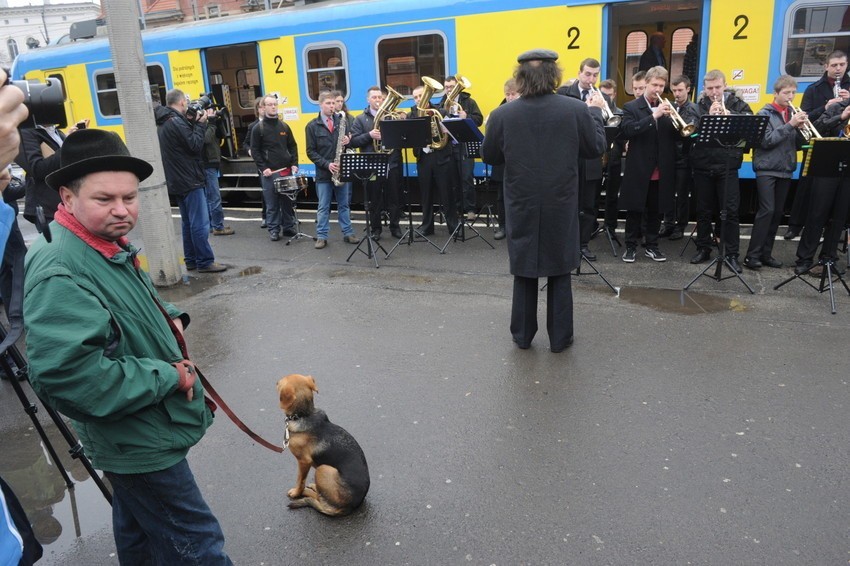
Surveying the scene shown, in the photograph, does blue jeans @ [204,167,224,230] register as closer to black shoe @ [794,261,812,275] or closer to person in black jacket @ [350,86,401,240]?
person in black jacket @ [350,86,401,240]

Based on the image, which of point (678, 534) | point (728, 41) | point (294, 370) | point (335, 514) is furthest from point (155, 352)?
point (728, 41)

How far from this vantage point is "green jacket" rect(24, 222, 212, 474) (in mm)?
2070

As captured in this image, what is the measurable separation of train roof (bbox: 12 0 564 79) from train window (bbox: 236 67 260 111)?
2.73 meters

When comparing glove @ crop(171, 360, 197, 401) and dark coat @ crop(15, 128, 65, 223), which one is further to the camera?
dark coat @ crop(15, 128, 65, 223)

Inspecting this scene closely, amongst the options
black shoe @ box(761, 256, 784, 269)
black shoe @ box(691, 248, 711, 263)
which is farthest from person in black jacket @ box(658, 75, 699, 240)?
black shoe @ box(761, 256, 784, 269)

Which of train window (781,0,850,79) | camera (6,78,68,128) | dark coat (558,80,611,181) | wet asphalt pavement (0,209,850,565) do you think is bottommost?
wet asphalt pavement (0,209,850,565)

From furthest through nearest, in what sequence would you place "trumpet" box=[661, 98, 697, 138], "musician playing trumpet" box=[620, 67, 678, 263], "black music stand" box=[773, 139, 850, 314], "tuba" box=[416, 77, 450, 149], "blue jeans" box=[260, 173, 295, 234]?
"blue jeans" box=[260, 173, 295, 234], "tuba" box=[416, 77, 450, 149], "musician playing trumpet" box=[620, 67, 678, 263], "trumpet" box=[661, 98, 697, 138], "black music stand" box=[773, 139, 850, 314]

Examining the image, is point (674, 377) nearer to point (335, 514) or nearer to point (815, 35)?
point (335, 514)

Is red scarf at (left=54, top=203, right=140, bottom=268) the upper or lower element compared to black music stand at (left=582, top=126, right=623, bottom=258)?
upper

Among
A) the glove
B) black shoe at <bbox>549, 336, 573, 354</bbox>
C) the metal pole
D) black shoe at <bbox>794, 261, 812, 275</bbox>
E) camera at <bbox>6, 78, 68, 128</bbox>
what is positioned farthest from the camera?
the metal pole

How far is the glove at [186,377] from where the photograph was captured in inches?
91.4

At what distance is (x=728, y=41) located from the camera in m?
8.66

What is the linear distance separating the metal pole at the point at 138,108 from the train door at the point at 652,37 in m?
7.32

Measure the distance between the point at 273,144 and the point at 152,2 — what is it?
96.5 feet
